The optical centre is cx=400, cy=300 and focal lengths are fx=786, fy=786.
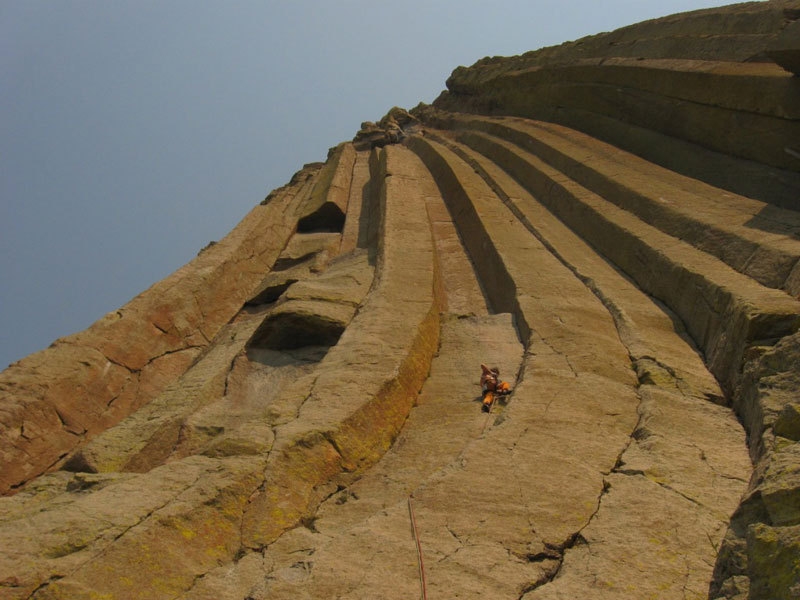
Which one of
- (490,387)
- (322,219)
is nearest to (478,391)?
(490,387)

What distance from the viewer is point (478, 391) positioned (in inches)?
224

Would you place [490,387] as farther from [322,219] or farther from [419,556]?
[322,219]


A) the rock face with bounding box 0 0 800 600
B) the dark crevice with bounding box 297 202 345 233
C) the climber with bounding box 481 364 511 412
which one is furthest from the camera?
the dark crevice with bounding box 297 202 345 233

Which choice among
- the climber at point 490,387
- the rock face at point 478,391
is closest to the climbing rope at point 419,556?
the rock face at point 478,391

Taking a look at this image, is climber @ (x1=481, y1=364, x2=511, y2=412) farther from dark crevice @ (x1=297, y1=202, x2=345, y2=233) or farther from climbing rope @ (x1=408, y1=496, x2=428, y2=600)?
dark crevice @ (x1=297, y1=202, x2=345, y2=233)

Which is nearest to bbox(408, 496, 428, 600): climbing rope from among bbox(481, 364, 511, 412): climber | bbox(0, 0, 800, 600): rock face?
bbox(0, 0, 800, 600): rock face

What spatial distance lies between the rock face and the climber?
0.32ft

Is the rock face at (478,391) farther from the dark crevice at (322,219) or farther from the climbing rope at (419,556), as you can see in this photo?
the dark crevice at (322,219)

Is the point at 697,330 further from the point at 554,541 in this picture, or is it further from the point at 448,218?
the point at 448,218

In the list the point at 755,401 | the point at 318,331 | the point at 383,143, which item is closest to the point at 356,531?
the point at 755,401

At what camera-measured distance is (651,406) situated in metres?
5.00

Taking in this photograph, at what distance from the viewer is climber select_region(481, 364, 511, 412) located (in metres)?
5.37

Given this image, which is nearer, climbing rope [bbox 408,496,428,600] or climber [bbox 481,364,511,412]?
climbing rope [bbox 408,496,428,600]

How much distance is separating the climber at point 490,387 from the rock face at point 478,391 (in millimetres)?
98
